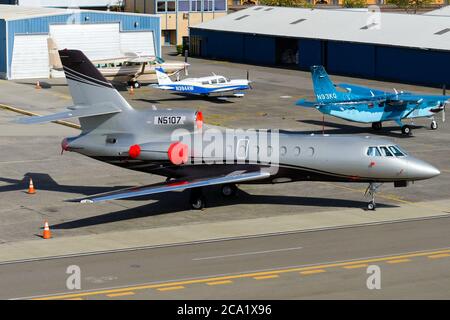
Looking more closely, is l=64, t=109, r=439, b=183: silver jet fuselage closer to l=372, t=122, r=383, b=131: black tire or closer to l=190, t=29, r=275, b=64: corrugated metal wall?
l=372, t=122, r=383, b=131: black tire

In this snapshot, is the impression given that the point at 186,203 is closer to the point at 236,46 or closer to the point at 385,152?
the point at 385,152

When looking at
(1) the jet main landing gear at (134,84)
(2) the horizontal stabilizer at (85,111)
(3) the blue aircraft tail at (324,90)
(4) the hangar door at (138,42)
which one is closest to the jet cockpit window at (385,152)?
(2) the horizontal stabilizer at (85,111)

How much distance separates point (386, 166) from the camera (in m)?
39.6

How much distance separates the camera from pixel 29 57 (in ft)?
289

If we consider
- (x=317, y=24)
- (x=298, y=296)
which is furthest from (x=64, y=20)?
(x=298, y=296)

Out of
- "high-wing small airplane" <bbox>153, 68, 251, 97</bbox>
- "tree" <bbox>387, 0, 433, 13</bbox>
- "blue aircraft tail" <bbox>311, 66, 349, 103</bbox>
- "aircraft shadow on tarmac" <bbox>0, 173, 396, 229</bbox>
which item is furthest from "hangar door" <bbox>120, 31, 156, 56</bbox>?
"tree" <bbox>387, 0, 433, 13</bbox>

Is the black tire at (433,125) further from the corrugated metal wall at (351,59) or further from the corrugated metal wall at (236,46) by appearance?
the corrugated metal wall at (236,46)

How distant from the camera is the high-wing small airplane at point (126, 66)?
270 feet

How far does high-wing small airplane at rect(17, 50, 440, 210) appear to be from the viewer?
40.0m

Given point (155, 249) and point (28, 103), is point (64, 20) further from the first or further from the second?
point (155, 249)

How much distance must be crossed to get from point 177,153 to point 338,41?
5247cm

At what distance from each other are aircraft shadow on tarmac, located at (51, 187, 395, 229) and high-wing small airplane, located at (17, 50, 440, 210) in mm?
1194

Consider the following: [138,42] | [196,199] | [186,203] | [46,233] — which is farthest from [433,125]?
[138,42]

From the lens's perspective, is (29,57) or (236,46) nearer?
(29,57)
